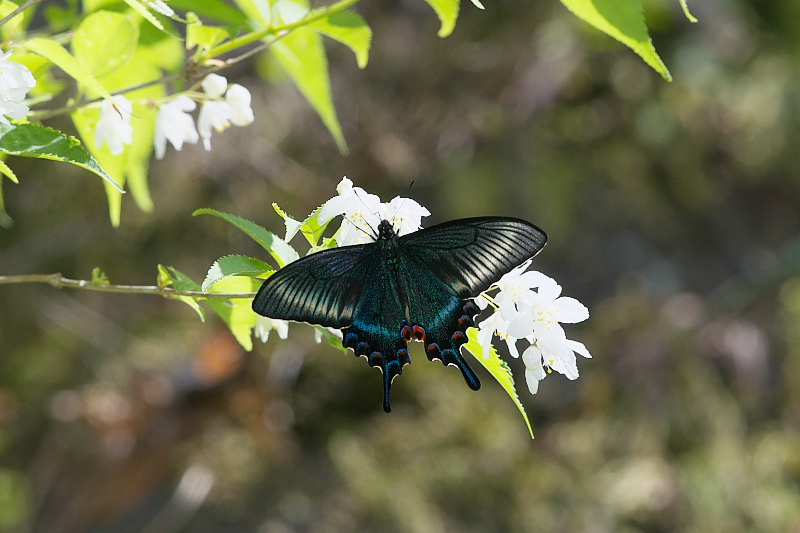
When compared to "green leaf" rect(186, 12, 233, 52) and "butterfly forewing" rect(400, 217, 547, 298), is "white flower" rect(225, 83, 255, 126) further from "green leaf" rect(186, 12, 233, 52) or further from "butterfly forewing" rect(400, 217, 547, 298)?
"butterfly forewing" rect(400, 217, 547, 298)

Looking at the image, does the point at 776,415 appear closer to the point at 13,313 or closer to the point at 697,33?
the point at 697,33

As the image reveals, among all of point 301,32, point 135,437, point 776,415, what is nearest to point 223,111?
point 301,32

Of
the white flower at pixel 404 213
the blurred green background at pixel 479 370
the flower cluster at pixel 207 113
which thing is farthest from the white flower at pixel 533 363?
the blurred green background at pixel 479 370

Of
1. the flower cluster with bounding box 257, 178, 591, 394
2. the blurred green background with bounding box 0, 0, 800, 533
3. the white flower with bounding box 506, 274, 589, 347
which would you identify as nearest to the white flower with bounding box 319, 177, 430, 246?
the flower cluster with bounding box 257, 178, 591, 394

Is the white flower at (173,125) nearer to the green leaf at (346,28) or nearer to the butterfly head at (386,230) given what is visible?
the green leaf at (346,28)

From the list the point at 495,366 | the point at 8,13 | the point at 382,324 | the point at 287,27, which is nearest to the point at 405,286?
the point at 382,324
